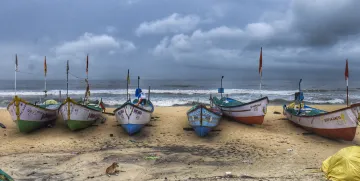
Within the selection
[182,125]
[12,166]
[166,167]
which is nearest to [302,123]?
[182,125]

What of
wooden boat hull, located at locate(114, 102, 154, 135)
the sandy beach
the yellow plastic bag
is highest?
wooden boat hull, located at locate(114, 102, 154, 135)

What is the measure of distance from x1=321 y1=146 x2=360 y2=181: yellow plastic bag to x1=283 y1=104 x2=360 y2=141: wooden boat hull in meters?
4.26

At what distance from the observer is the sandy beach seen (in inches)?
333

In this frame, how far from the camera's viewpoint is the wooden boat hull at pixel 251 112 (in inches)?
575

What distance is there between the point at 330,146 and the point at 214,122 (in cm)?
495

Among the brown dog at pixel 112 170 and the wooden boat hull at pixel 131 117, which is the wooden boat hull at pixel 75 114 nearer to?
the wooden boat hull at pixel 131 117

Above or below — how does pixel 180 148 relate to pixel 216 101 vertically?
below

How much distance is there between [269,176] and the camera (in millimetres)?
7973

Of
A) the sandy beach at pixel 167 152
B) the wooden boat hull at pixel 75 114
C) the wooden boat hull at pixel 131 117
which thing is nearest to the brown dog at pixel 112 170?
the sandy beach at pixel 167 152

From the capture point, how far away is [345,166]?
7.40 meters

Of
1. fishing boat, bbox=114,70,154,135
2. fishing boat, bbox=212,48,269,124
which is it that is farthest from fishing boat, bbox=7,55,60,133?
fishing boat, bbox=212,48,269,124

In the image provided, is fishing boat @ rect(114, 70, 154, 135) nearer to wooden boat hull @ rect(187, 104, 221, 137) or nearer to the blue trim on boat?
the blue trim on boat

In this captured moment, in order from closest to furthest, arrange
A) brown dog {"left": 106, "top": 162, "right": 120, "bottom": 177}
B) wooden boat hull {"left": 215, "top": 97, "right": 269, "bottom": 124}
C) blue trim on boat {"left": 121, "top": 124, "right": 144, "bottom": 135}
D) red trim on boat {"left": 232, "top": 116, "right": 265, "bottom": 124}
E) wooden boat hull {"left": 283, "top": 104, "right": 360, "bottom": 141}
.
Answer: brown dog {"left": 106, "top": 162, "right": 120, "bottom": 177} → wooden boat hull {"left": 283, "top": 104, "right": 360, "bottom": 141} → blue trim on boat {"left": 121, "top": 124, "right": 144, "bottom": 135} → wooden boat hull {"left": 215, "top": 97, "right": 269, "bottom": 124} → red trim on boat {"left": 232, "top": 116, "right": 265, "bottom": 124}

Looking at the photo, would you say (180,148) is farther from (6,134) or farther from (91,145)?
(6,134)
